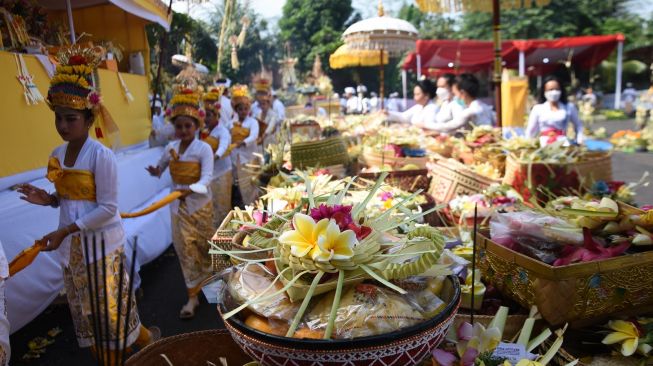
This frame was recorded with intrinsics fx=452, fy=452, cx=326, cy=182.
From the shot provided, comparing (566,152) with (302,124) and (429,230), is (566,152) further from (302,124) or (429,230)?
(302,124)

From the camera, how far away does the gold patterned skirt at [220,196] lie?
17.5 feet

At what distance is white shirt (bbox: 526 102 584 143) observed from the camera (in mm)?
5223

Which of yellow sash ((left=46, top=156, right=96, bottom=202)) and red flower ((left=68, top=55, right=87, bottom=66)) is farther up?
red flower ((left=68, top=55, right=87, bottom=66))

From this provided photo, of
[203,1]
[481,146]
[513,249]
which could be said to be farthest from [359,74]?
[513,249]

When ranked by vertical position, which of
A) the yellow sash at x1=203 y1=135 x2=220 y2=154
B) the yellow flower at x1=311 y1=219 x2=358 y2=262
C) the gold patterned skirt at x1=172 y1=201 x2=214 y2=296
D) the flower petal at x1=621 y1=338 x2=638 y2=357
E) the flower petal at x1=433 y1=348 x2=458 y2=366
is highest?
the yellow flower at x1=311 y1=219 x2=358 y2=262

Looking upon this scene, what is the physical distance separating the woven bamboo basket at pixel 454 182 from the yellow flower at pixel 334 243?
9.31 feet

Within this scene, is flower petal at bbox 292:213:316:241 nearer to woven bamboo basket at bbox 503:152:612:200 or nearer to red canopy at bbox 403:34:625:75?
woven bamboo basket at bbox 503:152:612:200

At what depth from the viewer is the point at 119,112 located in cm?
630

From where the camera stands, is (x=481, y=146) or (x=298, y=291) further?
(x=481, y=146)

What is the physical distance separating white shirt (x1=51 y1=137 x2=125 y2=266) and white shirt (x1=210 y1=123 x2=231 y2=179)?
242 cm

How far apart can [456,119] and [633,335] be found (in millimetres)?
4737

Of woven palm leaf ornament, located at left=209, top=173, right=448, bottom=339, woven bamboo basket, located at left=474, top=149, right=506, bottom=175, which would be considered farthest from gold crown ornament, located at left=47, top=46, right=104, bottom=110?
woven bamboo basket, located at left=474, top=149, right=506, bottom=175

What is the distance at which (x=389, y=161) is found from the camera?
14.2ft

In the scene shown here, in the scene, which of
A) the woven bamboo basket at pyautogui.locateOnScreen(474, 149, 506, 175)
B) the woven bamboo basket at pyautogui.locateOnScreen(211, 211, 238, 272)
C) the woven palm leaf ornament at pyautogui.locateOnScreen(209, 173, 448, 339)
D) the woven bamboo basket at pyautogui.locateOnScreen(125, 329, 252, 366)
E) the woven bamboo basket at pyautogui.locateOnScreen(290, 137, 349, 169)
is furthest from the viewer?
the woven bamboo basket at pyautogui.locateOnScreen(474, 149, 506, 175)
